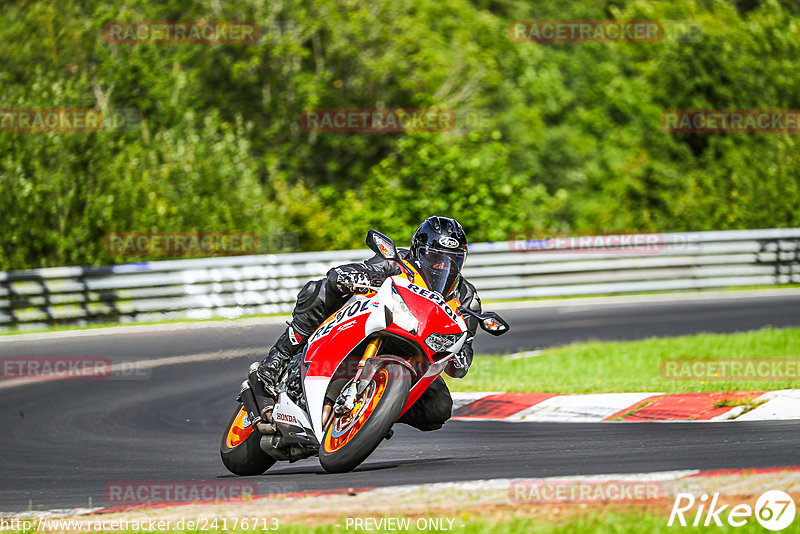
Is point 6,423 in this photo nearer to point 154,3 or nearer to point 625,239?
point 625,239

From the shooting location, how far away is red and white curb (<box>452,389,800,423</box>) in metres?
8.61

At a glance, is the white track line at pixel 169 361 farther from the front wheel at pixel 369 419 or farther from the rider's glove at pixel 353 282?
the front wheel at pixel 369 419

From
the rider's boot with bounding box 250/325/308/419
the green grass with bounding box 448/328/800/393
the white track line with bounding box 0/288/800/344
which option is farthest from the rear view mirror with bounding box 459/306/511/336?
the white track line with bounding box 0/288/800/344

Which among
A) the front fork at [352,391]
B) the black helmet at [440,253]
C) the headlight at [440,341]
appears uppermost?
the black helmet at [440,253]

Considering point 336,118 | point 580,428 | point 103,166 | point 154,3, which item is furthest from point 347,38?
point 580,428

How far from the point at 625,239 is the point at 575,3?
151ft

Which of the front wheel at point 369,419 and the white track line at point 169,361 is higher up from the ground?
the front wheel at point 369,419

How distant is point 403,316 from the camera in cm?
625

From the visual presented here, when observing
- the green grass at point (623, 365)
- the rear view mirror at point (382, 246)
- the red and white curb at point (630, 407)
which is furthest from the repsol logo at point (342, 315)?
the green grass at point (623, 365)

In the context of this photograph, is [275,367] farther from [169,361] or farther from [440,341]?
[169,361]

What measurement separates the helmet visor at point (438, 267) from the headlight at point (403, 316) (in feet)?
1.13

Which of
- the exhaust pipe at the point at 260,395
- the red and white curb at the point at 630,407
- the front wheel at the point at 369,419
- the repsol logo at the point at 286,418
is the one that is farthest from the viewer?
the red and white curb at the point at 630,407

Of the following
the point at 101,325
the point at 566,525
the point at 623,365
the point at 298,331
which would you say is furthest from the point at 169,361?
the point at 566,525

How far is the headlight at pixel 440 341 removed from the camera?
6297mm
